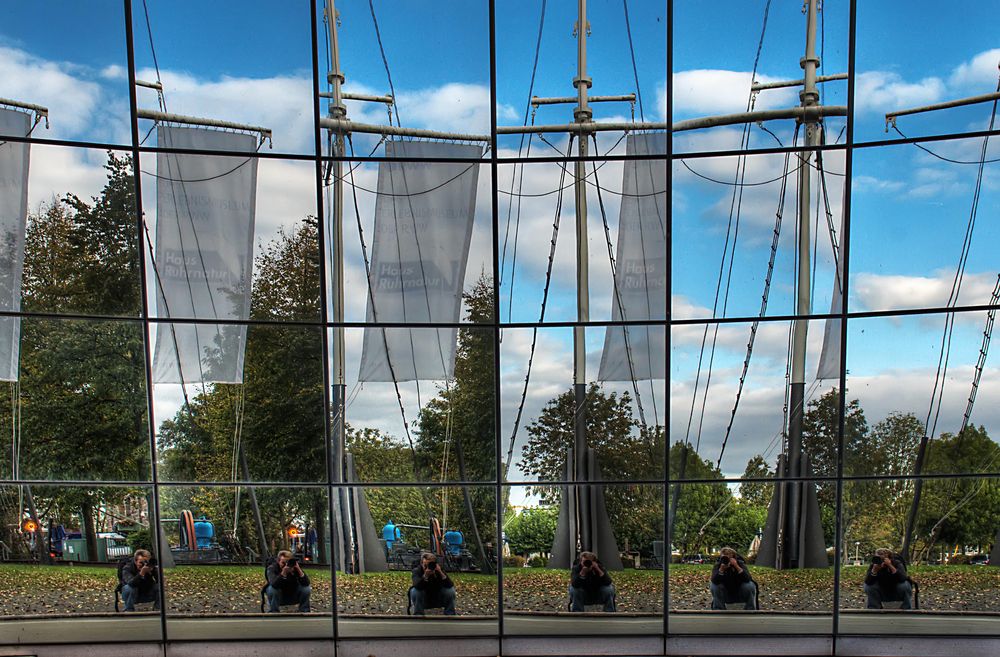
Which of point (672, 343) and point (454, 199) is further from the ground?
point (454, 199)

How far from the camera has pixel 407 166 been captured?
31.7 ft

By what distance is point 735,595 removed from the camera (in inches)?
397

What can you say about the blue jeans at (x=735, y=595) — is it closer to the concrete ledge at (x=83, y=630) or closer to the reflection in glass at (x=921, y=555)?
the reflection in glass at (x=921, y=555)

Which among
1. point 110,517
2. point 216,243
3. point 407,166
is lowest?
point 110,517

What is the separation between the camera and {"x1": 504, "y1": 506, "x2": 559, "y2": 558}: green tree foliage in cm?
1002

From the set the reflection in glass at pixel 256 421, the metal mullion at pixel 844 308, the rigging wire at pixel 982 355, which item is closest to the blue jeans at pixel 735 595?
the metal mullion at pixel 844 308

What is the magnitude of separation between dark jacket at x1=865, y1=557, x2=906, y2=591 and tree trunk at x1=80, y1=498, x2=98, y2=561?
850 cm

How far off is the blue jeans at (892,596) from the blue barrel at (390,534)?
17.0 ft

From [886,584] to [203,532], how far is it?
24.7ft

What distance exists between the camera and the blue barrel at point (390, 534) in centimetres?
1013

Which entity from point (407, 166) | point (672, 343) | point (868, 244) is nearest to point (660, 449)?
point (672, 343)

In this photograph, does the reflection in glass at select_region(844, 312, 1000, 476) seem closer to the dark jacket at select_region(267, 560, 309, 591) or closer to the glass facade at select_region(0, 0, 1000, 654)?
the glass facade at select_region(0, 0, 1000, 654)

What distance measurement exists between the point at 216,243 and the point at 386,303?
1901 mm

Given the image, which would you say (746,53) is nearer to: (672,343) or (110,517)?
(672,343)
